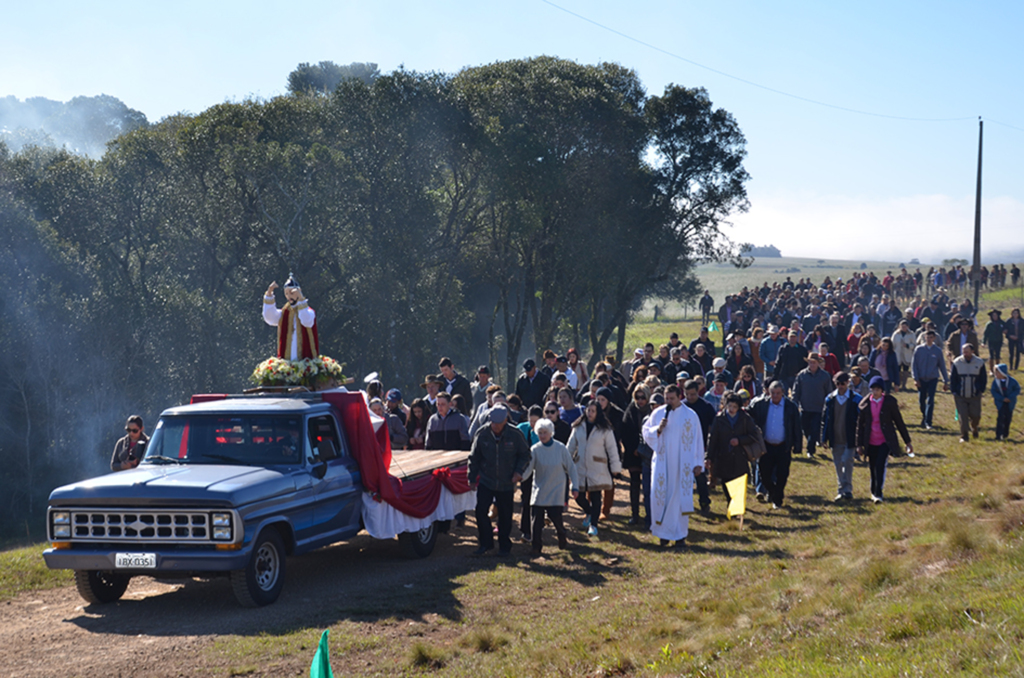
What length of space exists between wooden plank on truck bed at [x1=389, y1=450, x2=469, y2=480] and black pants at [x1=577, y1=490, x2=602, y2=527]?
1732mm

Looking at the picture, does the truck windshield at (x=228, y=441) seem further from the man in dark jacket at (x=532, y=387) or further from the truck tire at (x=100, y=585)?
the man in dark jacket at (x=532, y=387)

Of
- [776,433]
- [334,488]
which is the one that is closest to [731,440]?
[776,433]

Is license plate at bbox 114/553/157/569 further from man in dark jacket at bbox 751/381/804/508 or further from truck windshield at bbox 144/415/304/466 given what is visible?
man in dark jacket at bbox 751/381/804/508

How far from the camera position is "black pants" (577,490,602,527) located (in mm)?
13609

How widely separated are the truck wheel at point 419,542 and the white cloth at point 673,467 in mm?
2972

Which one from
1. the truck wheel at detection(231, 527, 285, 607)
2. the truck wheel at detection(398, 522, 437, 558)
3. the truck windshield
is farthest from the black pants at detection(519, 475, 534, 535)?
the truck wheel at detection(231, 527, 285, 607)

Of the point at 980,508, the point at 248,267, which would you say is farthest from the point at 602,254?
the point at 980,508

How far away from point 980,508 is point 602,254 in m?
24.6

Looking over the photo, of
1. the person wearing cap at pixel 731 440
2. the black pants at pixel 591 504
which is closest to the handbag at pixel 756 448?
the person wearing cap at pixel 731 440

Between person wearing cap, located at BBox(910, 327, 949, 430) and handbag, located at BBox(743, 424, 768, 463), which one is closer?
handbag, located at BBox(743, 424, 768, 463)

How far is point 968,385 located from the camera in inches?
742

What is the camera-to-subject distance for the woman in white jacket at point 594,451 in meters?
13.3

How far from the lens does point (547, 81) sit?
35.1 m

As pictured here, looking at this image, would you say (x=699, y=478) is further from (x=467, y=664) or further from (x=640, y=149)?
(x=640, y=149)
